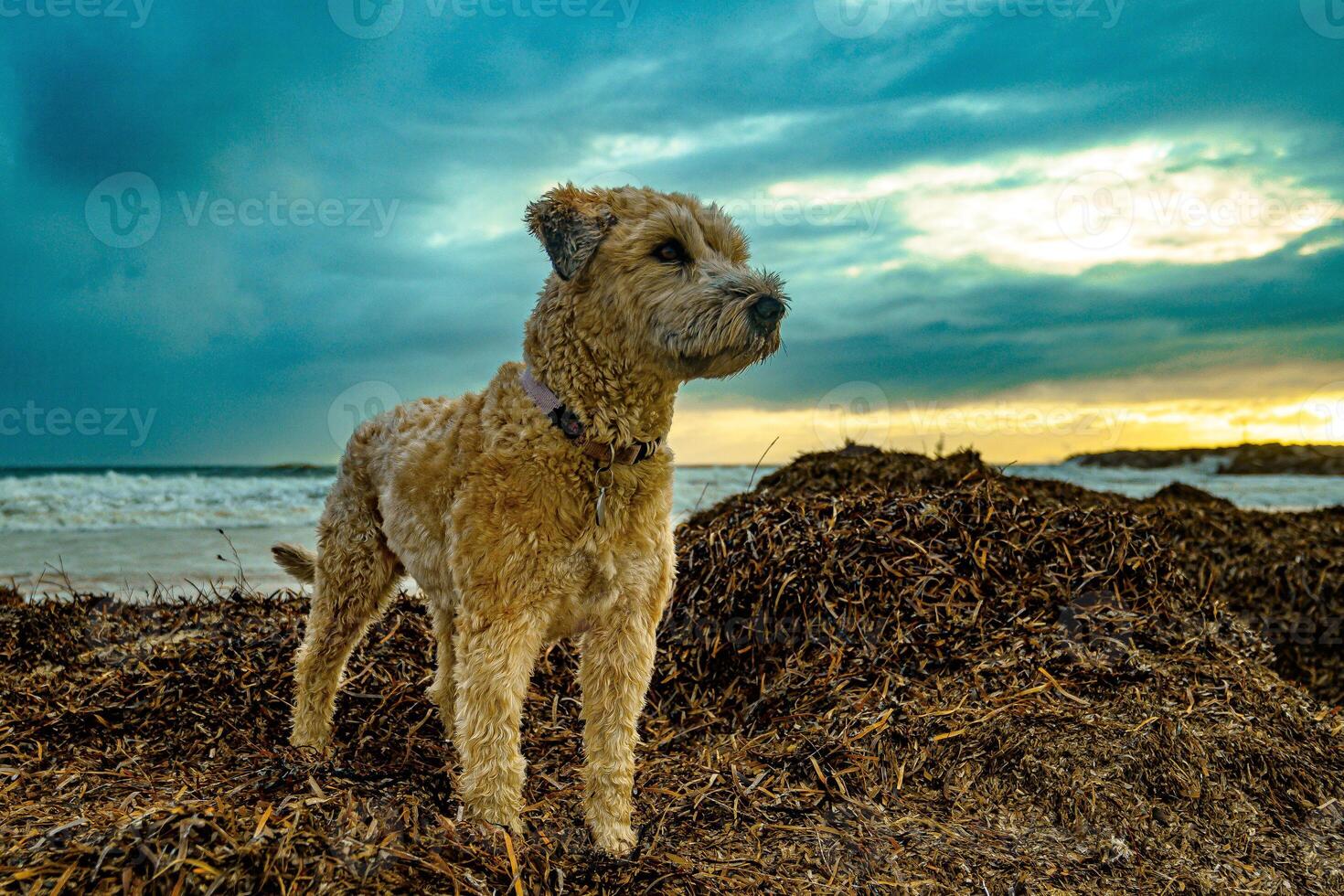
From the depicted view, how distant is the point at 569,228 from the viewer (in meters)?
3.51

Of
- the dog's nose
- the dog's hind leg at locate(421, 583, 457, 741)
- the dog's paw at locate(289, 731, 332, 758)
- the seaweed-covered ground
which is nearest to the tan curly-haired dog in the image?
the dog's nose

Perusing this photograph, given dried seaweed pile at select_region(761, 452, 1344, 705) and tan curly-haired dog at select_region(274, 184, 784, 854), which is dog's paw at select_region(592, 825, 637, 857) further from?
dried seaweed pile at select_region(761, 452, 1344, 705)

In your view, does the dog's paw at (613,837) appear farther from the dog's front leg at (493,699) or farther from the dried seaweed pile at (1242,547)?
the dried seaweed pile at (1242,547)

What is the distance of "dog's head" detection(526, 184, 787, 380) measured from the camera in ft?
10.9

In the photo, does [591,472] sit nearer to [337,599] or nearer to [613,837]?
[613,837]

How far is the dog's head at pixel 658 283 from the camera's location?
333cm

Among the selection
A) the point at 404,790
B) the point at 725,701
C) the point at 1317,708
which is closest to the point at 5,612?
the point at 404,790

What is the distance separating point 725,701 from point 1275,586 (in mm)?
5340

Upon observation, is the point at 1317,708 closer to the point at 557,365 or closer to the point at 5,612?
the point at 557,365

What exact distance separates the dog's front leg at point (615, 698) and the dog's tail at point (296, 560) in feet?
7.82

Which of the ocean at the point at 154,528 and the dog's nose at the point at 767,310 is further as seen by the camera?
the ocean at the point at 154,528

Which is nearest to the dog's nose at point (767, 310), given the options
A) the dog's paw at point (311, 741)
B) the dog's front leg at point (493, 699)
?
the dog's front leg at point (493, 699)

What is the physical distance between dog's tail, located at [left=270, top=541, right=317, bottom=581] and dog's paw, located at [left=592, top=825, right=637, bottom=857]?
102 inches

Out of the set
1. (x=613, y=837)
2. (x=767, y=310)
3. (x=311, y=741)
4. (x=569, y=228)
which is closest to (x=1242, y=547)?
(x=767, y=310)
